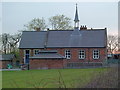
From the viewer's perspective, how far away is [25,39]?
178 ft

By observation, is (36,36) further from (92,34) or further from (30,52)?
(92,34)

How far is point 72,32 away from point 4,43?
2907 cm

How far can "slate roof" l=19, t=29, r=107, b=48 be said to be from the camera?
52.2 meters

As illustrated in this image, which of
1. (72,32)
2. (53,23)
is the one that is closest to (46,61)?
(72,32)

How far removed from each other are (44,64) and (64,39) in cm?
1145

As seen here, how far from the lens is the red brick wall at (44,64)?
43.0 meters

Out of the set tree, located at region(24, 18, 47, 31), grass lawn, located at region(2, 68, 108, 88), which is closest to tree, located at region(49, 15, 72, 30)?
tree, located at region(24, 18, 47, 31)

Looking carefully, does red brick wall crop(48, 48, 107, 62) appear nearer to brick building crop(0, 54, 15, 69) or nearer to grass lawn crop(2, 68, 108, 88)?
brick building crop(0, 54, 15, 69)

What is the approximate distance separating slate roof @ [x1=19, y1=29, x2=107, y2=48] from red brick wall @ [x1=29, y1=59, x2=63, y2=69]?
8816 mm

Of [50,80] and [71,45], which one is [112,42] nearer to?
[71,45]

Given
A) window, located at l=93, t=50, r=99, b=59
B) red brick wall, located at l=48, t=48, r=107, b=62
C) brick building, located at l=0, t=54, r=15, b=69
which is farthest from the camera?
brick building, located at l=0, t=54, r=15, b=69

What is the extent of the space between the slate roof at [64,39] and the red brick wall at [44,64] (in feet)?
28.9

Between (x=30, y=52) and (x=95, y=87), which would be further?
(x=30, y=52)

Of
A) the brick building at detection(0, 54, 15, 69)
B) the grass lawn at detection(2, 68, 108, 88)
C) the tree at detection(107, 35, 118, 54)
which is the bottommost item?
the brick building at detection(0, 54, 15, 69)
